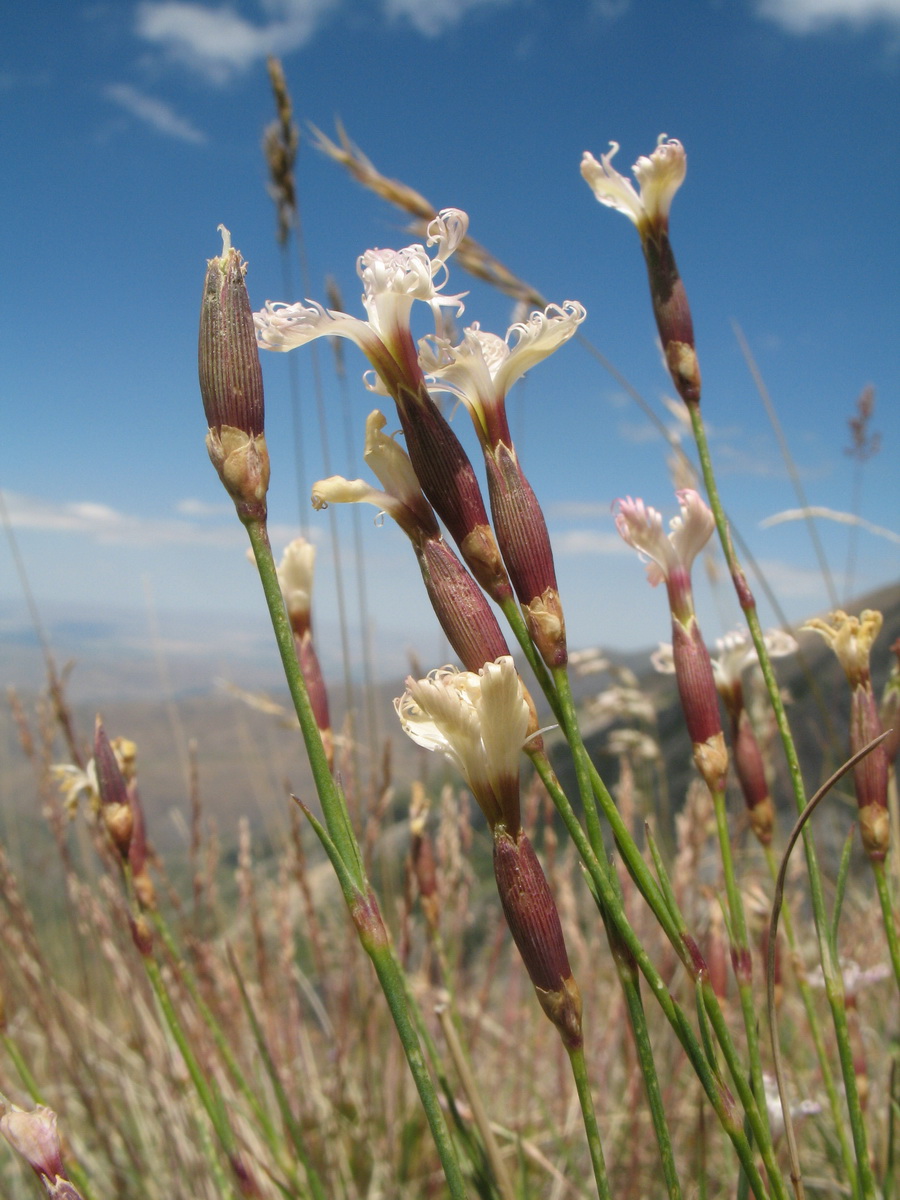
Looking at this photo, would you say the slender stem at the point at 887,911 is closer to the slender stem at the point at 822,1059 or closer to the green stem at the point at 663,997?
the slender stem at the point at 822,1059

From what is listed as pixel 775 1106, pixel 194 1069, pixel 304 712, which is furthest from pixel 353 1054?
pixel 304 712

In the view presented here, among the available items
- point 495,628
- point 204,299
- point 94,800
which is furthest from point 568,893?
point 204,299

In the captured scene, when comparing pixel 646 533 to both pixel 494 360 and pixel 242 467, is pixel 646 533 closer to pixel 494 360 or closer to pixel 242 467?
pixel 494 360

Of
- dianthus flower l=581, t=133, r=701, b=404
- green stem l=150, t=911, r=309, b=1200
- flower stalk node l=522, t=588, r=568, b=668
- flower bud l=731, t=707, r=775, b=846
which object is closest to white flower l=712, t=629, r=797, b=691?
flower bud l=731, t=707, r=775, b=846

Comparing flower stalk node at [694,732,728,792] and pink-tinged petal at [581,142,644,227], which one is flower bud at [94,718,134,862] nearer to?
flower stalk node at [694,732,728,792]

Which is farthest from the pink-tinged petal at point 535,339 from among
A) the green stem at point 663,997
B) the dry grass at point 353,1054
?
the dry grass at point 353,1054
